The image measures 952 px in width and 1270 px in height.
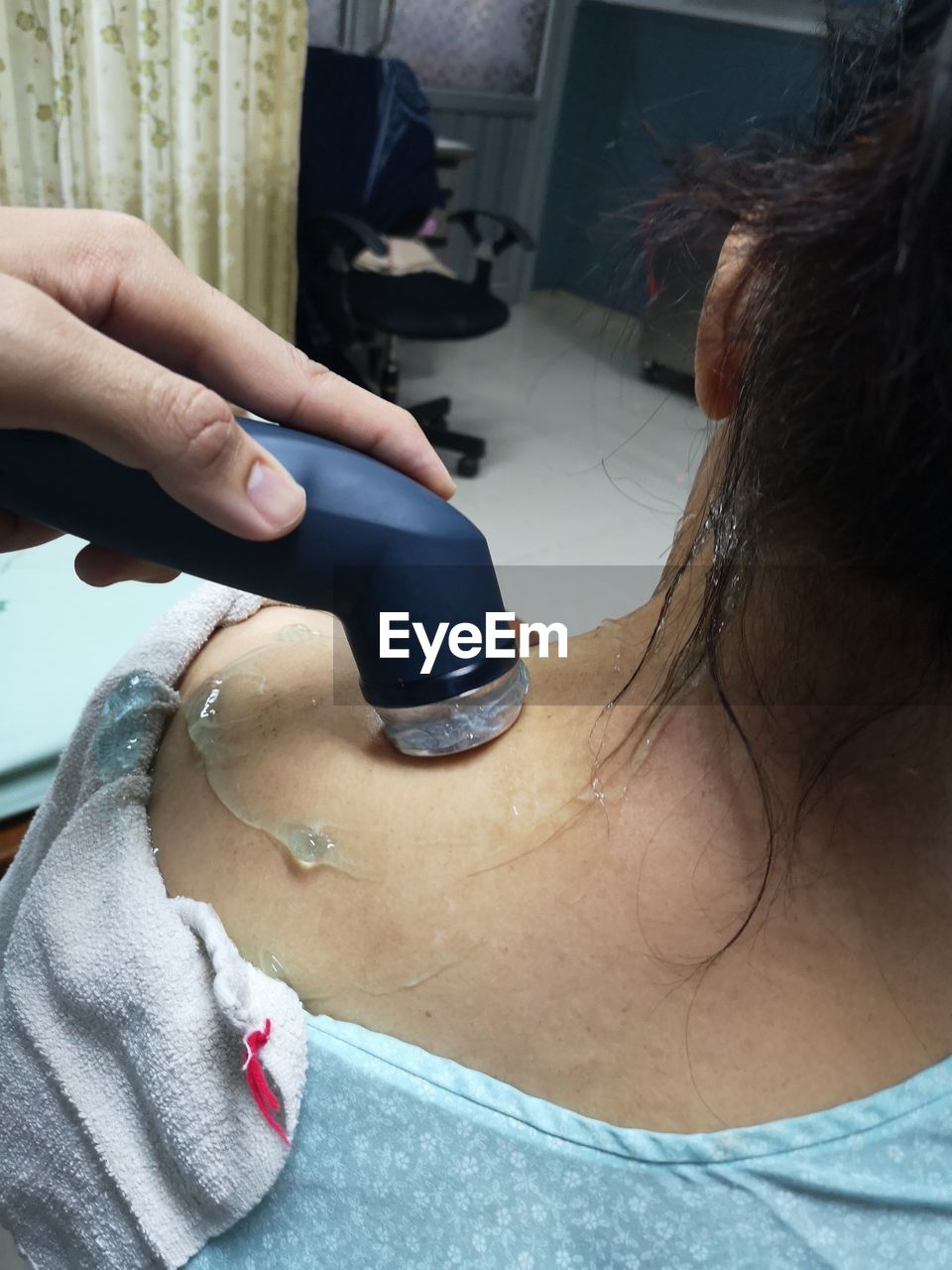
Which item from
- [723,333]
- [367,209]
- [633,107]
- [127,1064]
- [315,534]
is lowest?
[367,209]

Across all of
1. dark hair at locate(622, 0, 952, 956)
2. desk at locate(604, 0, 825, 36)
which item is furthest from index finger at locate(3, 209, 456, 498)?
desk at locate(604, 0, 825, 36)

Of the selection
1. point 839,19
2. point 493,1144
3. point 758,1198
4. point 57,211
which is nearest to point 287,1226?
point 493,1144

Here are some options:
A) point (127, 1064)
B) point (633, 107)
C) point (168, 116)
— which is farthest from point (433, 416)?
point (127, 1064)

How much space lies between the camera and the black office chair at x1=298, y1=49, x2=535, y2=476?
103 inches

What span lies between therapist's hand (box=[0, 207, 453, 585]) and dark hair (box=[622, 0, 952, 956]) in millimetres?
245

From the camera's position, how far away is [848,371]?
1.35 ft

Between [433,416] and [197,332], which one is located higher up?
[197,332]

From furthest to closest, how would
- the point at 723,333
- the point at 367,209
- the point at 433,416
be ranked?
the point at 433,416
the point at 367,209
the point at 723,333

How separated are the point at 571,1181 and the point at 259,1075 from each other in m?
0.18

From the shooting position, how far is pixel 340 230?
2.54 metres

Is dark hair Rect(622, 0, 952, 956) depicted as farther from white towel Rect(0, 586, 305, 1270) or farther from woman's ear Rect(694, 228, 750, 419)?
white towel Rect(0, 586, 305, 1270)

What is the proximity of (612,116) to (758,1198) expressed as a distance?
3677mm

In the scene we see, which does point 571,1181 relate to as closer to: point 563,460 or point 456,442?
point 456,442

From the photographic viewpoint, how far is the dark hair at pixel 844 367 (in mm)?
362
